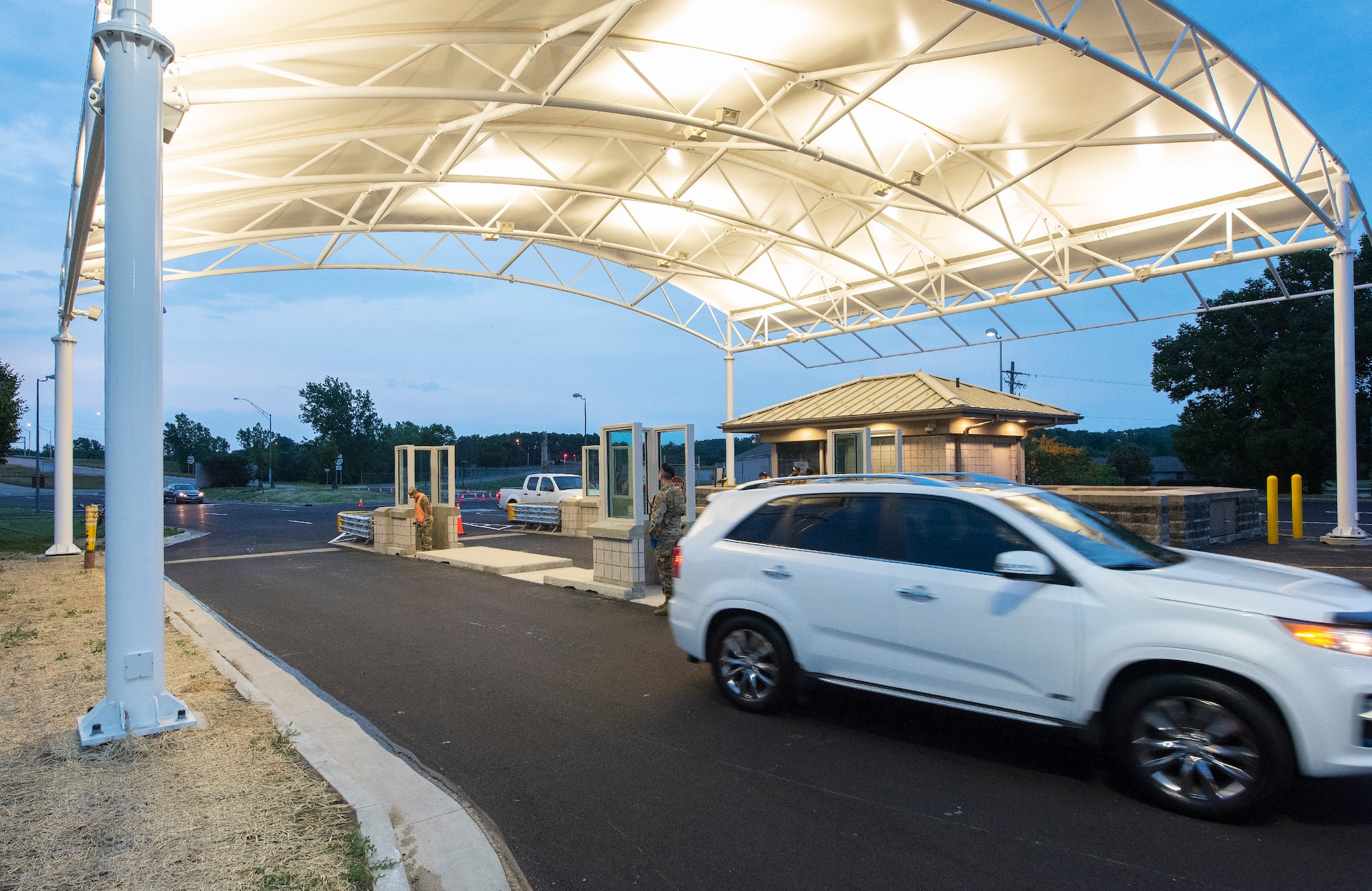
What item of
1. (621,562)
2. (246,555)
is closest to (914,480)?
(621,562)

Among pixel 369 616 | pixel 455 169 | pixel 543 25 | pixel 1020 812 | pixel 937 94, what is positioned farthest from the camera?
pixel 455 169

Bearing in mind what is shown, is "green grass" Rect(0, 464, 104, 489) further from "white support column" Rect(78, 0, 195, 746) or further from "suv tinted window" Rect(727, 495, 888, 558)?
"suv tinted window" Rect(727, 495, 888, 558)

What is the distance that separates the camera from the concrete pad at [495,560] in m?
14.0

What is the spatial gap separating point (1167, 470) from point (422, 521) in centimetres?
7043

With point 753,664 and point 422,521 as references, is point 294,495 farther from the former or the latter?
point 753,664

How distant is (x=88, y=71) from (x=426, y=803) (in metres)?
8.45

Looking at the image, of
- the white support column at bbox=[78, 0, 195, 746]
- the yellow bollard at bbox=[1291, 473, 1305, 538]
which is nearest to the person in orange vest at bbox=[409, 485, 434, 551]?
the white support column at bbox=[78, 0, 195, 746]

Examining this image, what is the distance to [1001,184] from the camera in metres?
16.2

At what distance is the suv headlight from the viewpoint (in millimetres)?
3742

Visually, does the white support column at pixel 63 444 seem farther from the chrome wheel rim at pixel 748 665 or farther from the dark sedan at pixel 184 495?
the dark sedan at pixel 184 495

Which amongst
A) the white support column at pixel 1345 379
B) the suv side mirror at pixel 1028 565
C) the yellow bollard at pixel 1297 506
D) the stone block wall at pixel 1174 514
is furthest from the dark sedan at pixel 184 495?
the white support column at pixel 1345 379

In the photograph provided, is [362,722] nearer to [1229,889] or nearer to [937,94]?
[1229,889]

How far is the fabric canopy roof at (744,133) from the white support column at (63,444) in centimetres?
195

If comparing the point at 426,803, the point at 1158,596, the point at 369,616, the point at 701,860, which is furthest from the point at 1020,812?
the point at 369,616
